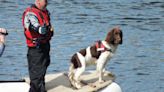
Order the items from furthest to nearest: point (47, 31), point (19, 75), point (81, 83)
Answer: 1. point (19, 75)
2. point (81, 83)
3. point (47, 31)

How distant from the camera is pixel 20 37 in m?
22.6

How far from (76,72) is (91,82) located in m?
0.34

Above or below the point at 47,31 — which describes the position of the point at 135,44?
below

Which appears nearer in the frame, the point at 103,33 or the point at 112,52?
the point at 112,52

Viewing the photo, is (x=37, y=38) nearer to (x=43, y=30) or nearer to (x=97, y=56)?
(x=43, y=30)

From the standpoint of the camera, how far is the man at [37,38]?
411 inches

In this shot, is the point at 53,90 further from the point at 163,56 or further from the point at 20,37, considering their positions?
the point at 20,37

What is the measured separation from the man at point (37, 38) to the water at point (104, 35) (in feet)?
17.1

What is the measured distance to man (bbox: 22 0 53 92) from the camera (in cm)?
1045

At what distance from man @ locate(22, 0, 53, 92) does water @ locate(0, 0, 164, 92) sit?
5.22 m

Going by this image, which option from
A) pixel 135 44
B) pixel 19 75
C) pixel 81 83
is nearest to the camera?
pixel 81 83

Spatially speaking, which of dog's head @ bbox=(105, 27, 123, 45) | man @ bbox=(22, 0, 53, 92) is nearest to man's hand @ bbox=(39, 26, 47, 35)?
man @ bbox=(22, 0, 53, 92)

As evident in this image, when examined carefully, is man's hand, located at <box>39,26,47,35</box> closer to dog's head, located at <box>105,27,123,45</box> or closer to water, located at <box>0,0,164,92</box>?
dog's head, located at <box>105,27,123,45</box>

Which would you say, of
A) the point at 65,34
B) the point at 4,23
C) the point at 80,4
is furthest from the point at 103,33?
the point at 80,4
